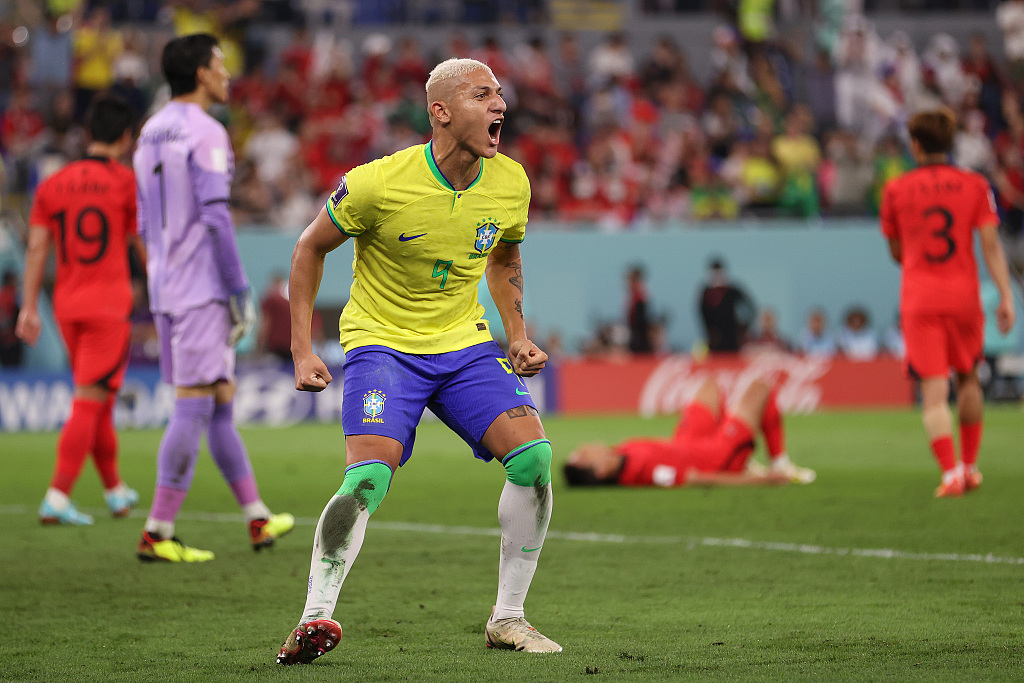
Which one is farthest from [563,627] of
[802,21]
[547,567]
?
[802,21]

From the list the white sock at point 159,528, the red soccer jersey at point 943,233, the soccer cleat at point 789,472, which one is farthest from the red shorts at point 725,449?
the white sock at point 159,528

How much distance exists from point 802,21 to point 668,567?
Answer: 20.5m

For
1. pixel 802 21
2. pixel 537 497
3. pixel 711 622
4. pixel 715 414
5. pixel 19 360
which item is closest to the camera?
pixel 537 497

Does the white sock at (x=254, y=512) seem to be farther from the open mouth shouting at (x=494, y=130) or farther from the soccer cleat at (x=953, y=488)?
the soccer cleat at (x=953, y=488)

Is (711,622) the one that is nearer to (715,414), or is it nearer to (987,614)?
(987,614)

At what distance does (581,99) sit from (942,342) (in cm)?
1474

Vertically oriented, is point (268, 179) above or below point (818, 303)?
above

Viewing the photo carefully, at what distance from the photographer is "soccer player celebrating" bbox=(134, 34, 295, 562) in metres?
6.56

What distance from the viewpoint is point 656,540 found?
23.4ft

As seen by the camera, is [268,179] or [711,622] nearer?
[711,622]

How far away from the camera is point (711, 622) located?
190 inches

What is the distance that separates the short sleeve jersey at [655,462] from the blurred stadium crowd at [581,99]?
1066cm

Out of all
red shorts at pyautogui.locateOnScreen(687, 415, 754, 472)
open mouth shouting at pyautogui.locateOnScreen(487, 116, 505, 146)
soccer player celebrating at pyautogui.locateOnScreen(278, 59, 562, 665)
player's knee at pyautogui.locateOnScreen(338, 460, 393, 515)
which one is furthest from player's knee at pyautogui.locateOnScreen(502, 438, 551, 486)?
red shorts at pyautogui.locateOnScreen(687, 415, 754, 472)

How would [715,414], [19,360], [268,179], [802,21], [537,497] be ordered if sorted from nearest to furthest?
[537,497] < [715,414] < [19,360] < [268,179] < [802,21]
